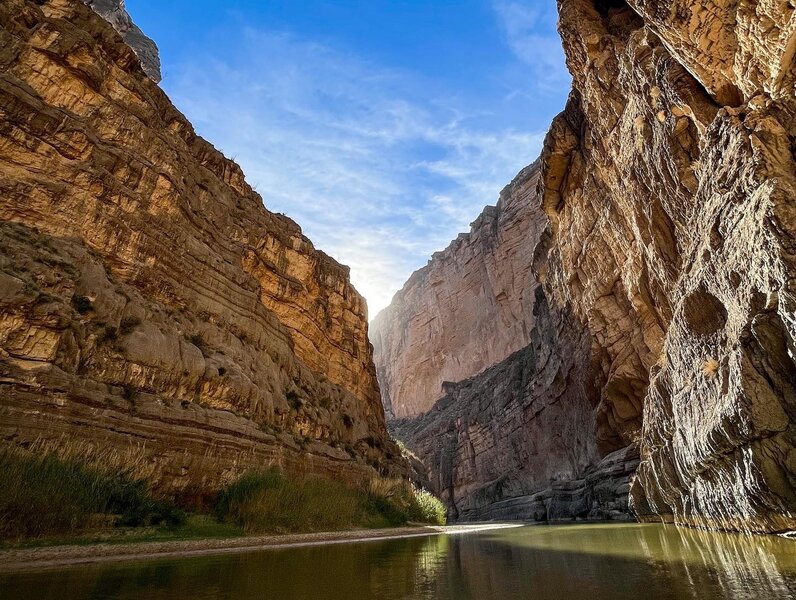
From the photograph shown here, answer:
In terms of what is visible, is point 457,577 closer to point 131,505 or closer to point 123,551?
point 123,551

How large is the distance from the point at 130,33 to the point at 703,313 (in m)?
68.3

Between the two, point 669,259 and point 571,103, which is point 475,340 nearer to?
point 571,103

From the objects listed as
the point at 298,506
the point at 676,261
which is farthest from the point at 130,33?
the point at 676,261

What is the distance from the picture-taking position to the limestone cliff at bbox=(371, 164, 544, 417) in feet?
224

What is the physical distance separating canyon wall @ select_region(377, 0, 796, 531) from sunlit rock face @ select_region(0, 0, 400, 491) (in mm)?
11983

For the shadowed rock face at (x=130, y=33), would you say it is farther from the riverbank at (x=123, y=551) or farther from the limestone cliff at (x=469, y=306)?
the riverbank at (x=123, y=551)

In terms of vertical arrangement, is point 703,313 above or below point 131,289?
below

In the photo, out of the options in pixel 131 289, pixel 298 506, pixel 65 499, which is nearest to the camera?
pixel 65 499

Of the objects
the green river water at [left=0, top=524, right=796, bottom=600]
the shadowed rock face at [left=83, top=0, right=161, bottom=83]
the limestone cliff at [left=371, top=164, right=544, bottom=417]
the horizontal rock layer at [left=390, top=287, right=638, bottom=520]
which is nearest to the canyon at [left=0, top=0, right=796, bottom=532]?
the horizontal rock layer at [left=390, top=287, right=638, bottom=520]

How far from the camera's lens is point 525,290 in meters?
66.8

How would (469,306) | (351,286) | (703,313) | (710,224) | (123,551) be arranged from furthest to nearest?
(469,306) → (351,286) → (703,313) → (710,224) → (123,551)

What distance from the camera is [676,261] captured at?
16.4 m

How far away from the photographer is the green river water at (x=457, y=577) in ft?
11.0

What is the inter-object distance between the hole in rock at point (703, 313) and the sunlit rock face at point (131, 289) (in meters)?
12.5
